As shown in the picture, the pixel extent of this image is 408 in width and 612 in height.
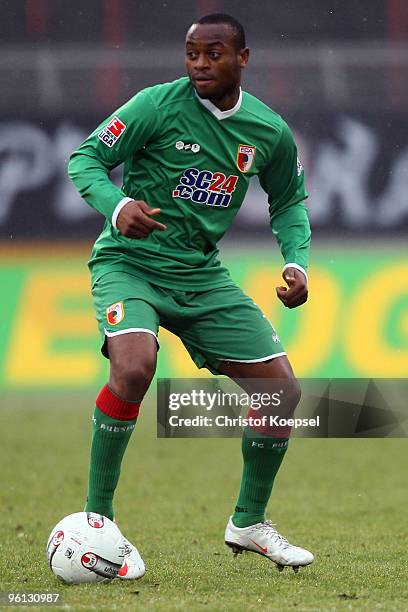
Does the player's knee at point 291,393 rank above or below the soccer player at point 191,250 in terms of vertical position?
below

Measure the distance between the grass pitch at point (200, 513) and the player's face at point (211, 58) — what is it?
1.88 metres

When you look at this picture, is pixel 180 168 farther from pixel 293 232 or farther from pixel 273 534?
pixel 273 534

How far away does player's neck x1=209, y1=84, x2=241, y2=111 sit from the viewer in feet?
16.0

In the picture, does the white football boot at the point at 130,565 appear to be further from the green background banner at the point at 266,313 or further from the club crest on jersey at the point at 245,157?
the green background banner at the point at 266,313

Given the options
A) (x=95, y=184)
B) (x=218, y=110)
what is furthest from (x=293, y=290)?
(x=95, y=184)

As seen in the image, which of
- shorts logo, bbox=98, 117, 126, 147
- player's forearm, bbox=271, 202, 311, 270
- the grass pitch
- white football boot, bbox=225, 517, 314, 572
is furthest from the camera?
player's forearm, bbox=271, 202, 311, 270

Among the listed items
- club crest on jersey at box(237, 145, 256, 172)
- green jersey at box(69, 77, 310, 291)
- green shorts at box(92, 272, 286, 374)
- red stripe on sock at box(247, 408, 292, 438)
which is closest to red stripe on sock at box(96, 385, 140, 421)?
green shorts at box(92, 272, 286, 374)

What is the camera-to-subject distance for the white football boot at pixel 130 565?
4473 mm

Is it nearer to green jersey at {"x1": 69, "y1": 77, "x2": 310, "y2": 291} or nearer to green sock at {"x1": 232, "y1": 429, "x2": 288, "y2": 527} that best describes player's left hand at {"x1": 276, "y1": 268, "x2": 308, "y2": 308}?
green jersey at {"x1": 69, "y1": 77, "x2": 310, "y2": 291}

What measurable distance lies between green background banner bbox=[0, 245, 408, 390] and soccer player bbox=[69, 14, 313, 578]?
5.57 meters

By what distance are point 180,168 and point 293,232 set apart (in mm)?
669

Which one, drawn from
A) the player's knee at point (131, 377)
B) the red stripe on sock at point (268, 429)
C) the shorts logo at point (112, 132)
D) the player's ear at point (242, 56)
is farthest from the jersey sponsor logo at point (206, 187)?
the red stripe on sock at point (268, 429)

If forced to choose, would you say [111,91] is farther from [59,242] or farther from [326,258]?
[326,258]

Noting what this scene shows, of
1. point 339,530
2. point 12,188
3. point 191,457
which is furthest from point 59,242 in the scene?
point 339,530
